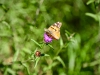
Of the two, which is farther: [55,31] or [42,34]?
[42,34]

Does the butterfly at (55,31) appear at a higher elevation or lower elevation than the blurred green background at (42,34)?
lower

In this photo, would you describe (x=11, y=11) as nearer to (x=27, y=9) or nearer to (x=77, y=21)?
(x=27, y=9)

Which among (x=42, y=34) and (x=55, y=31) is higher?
(x=42, y=34)

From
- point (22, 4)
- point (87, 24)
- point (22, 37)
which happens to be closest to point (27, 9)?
point (22, 4)

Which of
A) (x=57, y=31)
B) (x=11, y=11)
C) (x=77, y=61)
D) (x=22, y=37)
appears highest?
(x=11, y=11)

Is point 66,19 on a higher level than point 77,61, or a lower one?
higher

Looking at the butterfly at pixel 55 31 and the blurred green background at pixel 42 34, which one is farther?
the blurred green background at pixel 42 34

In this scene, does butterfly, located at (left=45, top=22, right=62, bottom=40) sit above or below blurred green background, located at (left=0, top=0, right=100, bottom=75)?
below

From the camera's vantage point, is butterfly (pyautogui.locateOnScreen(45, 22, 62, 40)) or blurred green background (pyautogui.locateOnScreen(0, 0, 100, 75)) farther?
blurred green background (pyautogui.locateOnScreen(0, 0, 100, 75))
